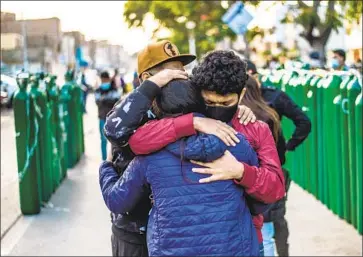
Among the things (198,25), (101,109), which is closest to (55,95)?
(101,109)

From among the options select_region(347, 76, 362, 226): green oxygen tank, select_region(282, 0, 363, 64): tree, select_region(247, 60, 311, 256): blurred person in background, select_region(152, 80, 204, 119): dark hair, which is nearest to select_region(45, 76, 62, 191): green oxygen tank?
select_region(347, 76, 362, 226): green oxygen tank

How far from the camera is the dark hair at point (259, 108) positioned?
4289 mm

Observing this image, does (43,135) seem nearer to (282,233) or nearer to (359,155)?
(359,155)

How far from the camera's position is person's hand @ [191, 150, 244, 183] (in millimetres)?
2654

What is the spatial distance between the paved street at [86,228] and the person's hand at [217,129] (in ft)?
11.9

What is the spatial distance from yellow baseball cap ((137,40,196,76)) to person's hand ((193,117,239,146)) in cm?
46

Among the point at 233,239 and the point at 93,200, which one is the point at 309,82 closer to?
the point at 93,200

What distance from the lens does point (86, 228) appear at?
7.25 m

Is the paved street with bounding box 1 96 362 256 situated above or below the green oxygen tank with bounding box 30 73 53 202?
below

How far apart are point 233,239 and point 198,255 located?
0.14 m

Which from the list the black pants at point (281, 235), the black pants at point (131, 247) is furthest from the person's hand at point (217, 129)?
the black pants at point (281, 235)

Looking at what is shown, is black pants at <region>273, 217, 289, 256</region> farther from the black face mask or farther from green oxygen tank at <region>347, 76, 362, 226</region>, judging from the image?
the black face mask

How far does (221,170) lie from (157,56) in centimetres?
67

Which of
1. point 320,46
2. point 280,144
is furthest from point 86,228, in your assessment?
point 320,46
